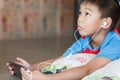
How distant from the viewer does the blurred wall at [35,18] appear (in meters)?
3.65

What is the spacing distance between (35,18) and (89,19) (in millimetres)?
2591

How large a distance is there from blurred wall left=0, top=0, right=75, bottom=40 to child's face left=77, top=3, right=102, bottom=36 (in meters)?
2.45

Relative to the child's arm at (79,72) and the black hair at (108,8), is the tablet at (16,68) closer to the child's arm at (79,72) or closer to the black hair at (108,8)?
the child's arm at (79,72)

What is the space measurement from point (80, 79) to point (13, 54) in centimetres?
162

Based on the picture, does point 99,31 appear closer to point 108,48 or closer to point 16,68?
point 108,48

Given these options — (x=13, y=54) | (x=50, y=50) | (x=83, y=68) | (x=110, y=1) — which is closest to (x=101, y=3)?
(x=110, y=1)

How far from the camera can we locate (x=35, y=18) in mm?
3803

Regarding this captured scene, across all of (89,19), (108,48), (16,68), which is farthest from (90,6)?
(16,68)

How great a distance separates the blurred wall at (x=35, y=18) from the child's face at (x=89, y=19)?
2455mm

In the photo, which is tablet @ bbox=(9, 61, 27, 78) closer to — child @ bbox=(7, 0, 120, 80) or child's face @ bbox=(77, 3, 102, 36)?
child @ bbox=(7, 0, 120, 80)

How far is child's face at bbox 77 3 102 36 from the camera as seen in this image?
49.4 inches

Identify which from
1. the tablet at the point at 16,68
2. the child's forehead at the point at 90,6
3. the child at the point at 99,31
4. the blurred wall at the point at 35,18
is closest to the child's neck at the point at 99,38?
the child at the point at 99,31

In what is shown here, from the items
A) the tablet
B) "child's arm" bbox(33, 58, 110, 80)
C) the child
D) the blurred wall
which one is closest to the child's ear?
the child

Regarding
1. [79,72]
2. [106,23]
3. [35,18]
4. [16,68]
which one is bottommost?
[79,72]
